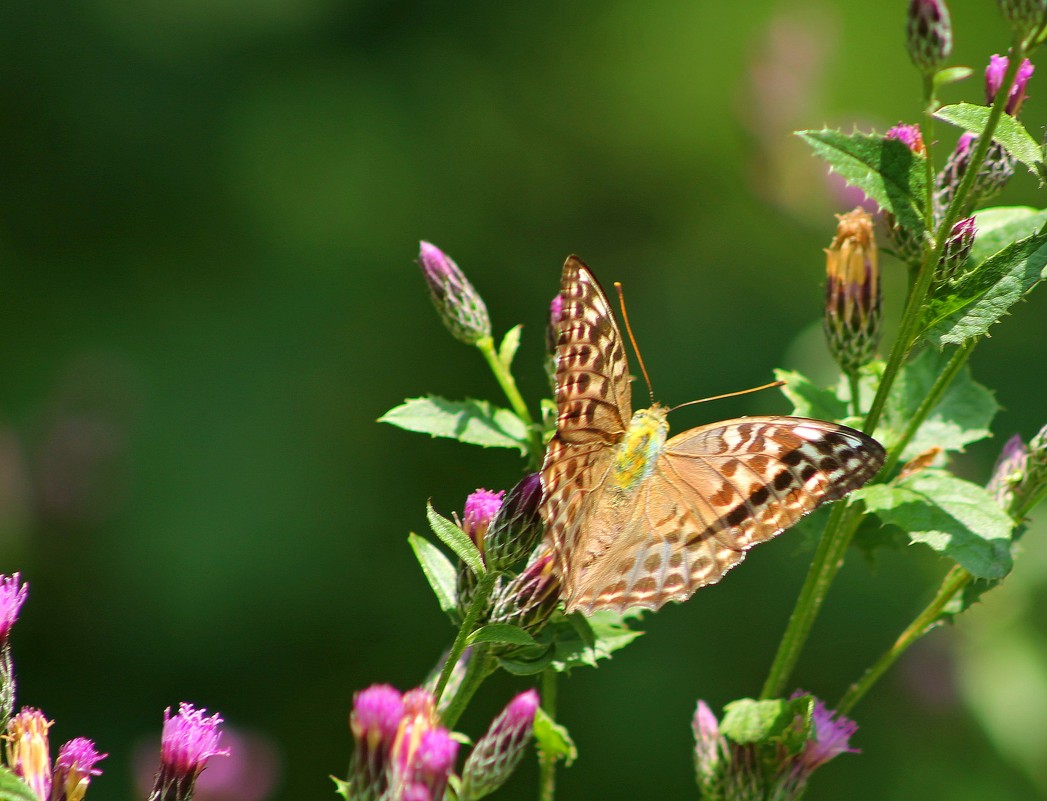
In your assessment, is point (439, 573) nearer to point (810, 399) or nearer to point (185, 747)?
point (185, 747)

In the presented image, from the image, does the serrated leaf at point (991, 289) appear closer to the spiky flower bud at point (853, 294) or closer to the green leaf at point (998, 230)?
the green leaf at point (998, 230)

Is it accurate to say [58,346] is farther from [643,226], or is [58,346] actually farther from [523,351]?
[643,226]

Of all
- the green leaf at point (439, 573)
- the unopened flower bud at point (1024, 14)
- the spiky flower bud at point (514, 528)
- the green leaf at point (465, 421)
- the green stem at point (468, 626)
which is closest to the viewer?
the unopened flower bud at point (1024, 14)

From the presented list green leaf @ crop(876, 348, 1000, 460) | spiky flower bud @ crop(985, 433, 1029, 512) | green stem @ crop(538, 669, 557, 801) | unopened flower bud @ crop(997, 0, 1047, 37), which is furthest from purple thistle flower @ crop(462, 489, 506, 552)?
unopened flower bud @ crop(997, 0, 1047, 37)

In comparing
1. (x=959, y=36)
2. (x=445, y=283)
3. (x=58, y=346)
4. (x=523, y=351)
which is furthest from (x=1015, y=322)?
(x=58, y=346)

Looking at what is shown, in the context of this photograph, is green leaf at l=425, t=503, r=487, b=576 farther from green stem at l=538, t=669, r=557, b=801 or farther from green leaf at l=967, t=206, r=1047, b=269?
green leaf at l=967, t=206, r=1047, b=269

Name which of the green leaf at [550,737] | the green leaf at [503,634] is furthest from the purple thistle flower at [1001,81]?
the green leaf at [550,737]
